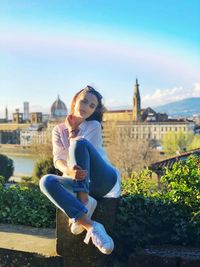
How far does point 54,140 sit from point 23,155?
51.9 m

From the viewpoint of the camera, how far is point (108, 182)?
2629 mm

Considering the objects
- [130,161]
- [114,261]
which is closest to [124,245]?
[114,261]

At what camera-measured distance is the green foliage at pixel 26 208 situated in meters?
3.99

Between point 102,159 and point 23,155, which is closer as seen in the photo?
point 102,159

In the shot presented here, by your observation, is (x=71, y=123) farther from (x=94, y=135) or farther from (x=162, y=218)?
(x=162, y=218)

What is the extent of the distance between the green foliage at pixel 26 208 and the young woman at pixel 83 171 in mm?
1346

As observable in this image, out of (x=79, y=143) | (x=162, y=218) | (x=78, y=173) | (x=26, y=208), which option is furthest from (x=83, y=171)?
(x=26, y=208)

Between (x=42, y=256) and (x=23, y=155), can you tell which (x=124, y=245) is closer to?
(x=42, y=256)

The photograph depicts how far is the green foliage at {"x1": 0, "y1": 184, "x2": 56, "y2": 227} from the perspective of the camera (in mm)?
3988

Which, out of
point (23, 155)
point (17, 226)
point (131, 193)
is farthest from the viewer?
point (23, 155)

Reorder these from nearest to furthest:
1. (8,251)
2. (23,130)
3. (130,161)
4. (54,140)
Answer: (54,140), (8,251), (130,161), (23,130)

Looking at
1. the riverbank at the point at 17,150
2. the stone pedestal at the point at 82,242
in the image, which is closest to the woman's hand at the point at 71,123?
the stone pedestal at the point at 82,242

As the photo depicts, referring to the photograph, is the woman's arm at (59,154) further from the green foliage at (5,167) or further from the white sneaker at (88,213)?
the green foliage at (5,167)

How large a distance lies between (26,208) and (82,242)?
1412 mm
